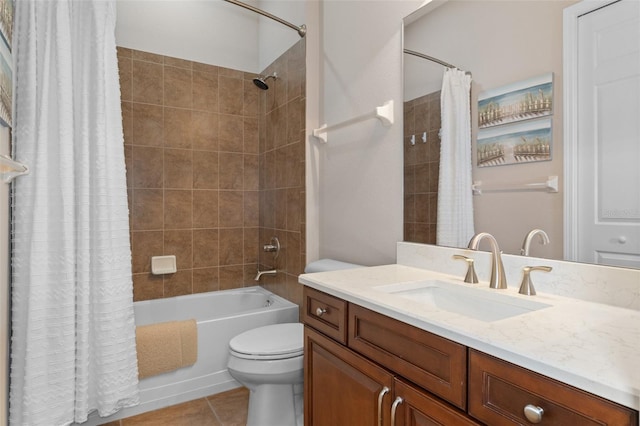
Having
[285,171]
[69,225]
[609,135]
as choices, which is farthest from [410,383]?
[285,171]

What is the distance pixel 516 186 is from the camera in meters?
1.17

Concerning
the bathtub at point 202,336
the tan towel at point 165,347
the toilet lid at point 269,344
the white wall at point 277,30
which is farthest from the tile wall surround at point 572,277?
the white wall at point 277,30

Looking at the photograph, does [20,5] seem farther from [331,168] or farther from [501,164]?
[501,164]

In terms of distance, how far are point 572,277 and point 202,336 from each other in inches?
77.5

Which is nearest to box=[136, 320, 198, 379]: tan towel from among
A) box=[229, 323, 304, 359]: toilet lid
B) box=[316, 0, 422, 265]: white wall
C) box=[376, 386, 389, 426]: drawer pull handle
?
box=[229, 323, 304, 359]: toilet lid

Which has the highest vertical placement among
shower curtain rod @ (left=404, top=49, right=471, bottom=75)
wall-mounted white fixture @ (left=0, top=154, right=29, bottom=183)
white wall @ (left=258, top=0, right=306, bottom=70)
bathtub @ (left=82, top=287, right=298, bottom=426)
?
white wall @ (left=258, top=0, right=306, bottom=70)

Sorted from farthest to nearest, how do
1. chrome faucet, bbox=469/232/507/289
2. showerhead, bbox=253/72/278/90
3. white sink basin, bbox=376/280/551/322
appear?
showerhead, bbox=253/72/278/90
chrome faucet, bbox=469/232/507/289
white sink basin, bbox=376/280/551/322

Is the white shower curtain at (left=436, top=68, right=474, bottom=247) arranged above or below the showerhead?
below

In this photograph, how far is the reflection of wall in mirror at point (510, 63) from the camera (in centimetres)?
107

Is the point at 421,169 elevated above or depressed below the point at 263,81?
below

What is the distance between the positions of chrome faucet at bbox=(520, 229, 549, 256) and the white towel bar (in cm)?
14

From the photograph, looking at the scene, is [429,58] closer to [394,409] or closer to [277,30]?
[394,409]

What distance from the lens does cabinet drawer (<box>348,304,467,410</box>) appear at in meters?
0.77

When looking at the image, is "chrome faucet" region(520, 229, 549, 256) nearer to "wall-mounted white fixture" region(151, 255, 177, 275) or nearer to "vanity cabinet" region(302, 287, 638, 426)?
"vanity cabinet" region(302, 287, 638, 426)
